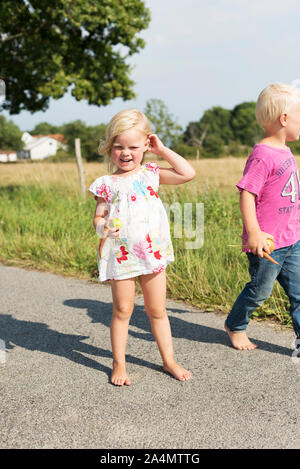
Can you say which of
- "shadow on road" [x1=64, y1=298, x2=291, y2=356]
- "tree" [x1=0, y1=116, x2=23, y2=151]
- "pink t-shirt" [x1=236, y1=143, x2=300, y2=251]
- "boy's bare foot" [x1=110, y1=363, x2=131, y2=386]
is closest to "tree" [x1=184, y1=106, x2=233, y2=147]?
"tree" [x1=0, y1=116, x2=23, y2=151]

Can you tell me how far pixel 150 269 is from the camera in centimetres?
247

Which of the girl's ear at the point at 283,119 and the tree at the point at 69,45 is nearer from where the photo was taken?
the girl's ear at the point at 283,119

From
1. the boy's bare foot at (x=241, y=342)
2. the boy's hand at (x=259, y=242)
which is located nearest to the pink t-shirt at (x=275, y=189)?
the boy's hand at (x=259, y=242)

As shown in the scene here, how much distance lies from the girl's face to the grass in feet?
5.47

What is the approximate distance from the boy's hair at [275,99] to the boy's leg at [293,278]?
2.54ft

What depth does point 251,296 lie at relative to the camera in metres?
2.82

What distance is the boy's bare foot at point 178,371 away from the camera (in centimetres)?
261

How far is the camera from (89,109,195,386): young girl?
2461mm

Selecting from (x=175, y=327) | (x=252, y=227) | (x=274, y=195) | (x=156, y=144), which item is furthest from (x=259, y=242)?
(x=175, y=327)

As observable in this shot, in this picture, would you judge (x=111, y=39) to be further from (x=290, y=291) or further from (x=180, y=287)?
(x=290, y=291)

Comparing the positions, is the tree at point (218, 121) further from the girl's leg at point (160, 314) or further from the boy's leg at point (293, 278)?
the girl's leg at point (160, 314)

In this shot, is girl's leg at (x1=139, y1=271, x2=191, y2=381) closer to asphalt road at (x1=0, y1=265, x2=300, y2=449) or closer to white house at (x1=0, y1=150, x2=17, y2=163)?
asphalt road at (x1=0, y1=265, x2=300, y2=449)
